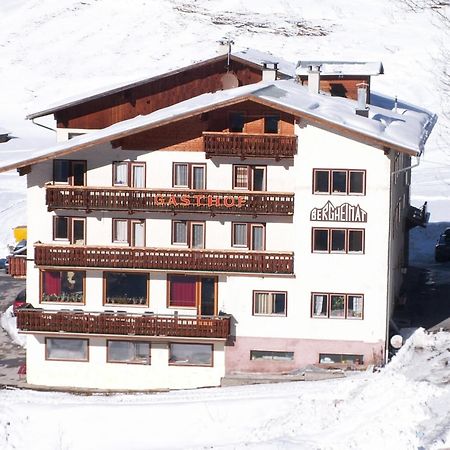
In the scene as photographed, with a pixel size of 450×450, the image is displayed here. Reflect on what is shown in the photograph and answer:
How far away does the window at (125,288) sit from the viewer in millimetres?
39844

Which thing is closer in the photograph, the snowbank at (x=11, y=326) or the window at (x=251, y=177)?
the window at (x=251, y=177)

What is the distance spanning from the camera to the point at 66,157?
39.8m

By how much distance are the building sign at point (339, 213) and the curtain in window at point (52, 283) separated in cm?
922

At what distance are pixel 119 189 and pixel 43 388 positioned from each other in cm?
740

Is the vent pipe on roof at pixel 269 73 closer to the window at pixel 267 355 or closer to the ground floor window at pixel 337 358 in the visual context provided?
the window at pixel 267 355

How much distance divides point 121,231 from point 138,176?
205 cm

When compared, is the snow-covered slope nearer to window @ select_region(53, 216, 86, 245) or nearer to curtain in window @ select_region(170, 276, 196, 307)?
window @ select_region(53, 216, 86, 245)

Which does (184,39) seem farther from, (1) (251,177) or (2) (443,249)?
(1) (251,177)

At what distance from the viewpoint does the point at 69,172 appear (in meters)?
40.0

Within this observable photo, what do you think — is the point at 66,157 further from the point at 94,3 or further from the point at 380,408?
the point at 94,3

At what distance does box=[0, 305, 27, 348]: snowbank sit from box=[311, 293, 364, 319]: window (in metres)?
12.0

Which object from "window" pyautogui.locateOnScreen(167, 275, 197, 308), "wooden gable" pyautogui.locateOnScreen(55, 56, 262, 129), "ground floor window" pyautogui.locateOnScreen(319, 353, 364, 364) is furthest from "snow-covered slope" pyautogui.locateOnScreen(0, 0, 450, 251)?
"ground floor window" pyautogui.locateOnScreen(319, 353, 364, 364)

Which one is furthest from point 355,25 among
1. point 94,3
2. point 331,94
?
point 331,94

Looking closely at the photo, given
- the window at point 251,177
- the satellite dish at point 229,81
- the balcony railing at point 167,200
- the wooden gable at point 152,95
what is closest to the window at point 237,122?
the window at point 251,177
